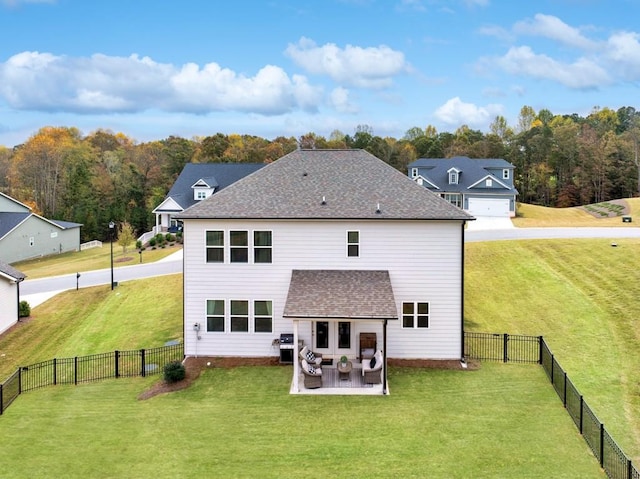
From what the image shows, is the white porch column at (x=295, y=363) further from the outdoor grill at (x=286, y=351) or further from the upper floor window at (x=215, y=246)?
the upper floor window at (x=215, y=246)

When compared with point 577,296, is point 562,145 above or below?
above

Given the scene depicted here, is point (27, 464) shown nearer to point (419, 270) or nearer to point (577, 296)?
point (419, 270)

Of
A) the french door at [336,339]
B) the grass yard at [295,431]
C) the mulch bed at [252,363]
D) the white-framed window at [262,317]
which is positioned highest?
the white-framed window at [262,317]

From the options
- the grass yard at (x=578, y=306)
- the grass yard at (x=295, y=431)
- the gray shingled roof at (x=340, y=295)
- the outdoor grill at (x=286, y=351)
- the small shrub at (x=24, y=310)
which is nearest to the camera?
the grass yard at (x=295, y=431)

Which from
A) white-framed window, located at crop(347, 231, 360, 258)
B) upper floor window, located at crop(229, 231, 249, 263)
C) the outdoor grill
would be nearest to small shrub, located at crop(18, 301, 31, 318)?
upper floor window, located at crop(229, 231, 249, 263)

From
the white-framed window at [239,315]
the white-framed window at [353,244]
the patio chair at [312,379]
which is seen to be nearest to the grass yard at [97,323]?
the white-framed window at [239,315]

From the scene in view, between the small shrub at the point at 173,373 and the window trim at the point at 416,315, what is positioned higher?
the window trim at the point at 416,315

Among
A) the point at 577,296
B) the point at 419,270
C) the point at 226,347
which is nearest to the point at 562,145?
the point at 577,296
